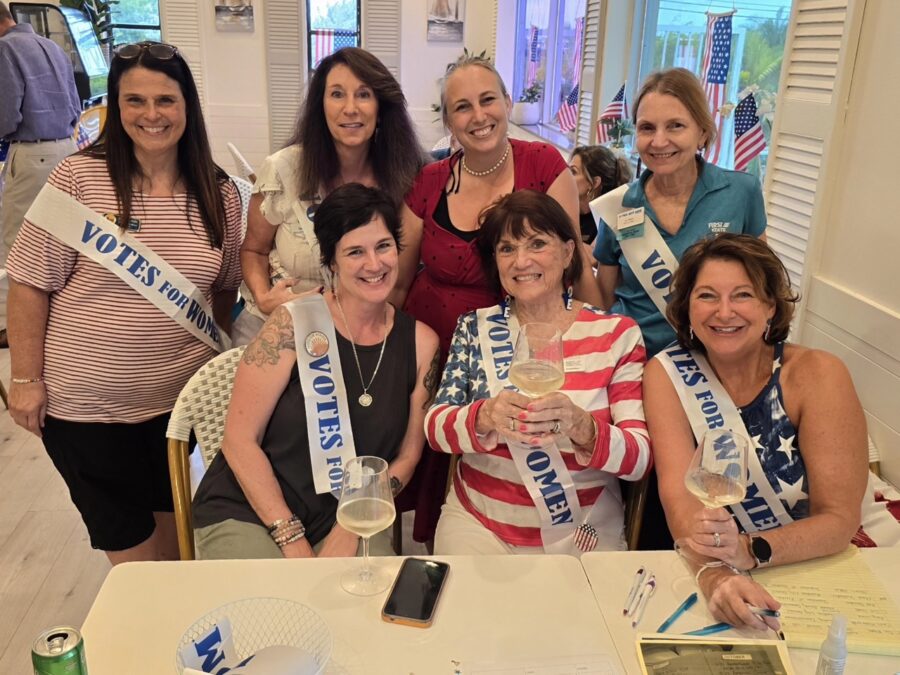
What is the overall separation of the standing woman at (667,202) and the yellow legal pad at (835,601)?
0.55 metres

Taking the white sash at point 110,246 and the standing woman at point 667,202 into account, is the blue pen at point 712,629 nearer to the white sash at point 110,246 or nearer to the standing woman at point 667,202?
the standing woman at point 667,202

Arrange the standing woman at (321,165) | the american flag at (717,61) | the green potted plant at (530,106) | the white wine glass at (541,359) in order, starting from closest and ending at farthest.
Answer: the white wine glass at (541,359) → the standing woman at (321,165) → the american flag at (717,61) → the green potted plant at (530,106)

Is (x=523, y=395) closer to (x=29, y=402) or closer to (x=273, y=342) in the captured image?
(x=273, y=342)

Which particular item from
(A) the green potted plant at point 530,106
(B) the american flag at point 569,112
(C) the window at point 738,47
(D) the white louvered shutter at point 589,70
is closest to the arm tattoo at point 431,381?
(C) the window at point 738,47

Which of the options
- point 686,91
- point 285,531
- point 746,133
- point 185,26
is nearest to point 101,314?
point 285,531

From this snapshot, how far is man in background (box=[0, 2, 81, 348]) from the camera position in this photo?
474cm

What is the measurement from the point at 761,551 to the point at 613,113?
305cm

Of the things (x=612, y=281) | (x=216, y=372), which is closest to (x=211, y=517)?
(x=216, y=372)

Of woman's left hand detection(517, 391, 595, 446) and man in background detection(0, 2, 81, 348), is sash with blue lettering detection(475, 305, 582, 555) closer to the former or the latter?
woman's left hand detection(517, 391, 595, 446)

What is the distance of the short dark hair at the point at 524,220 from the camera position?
1797mm

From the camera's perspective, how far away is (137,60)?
1854 millimetres

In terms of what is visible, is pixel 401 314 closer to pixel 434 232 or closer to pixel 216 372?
pixel 434 232

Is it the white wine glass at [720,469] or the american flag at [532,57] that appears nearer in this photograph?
the white wine glass at [720,469]

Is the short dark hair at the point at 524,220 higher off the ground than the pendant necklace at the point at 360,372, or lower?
higher
